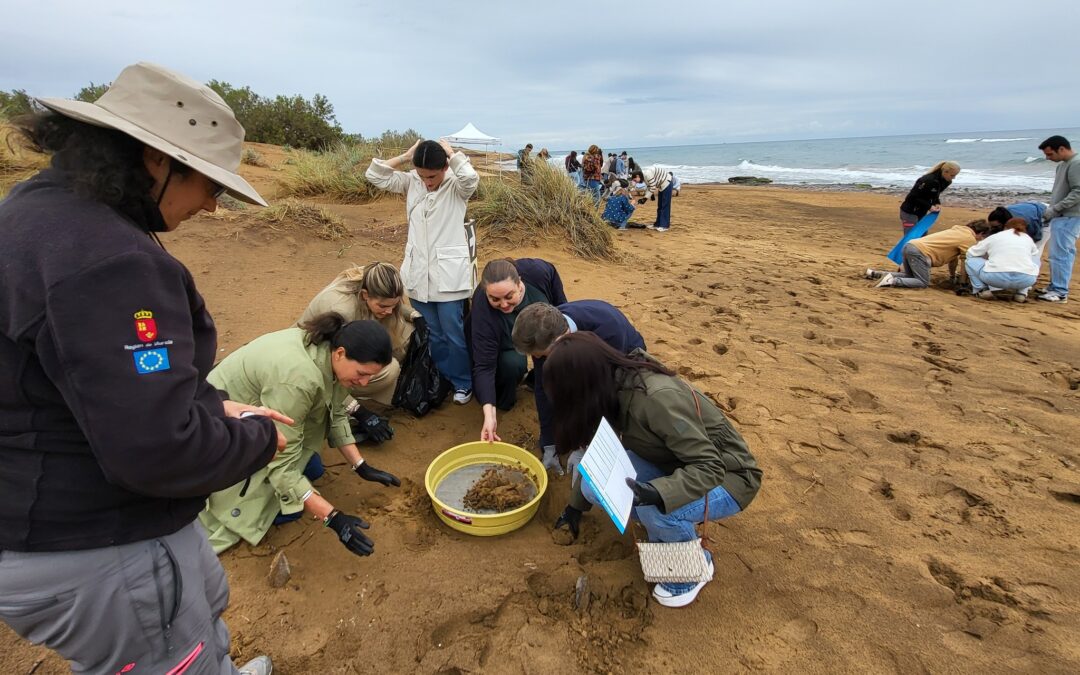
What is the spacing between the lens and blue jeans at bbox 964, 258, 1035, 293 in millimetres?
5461

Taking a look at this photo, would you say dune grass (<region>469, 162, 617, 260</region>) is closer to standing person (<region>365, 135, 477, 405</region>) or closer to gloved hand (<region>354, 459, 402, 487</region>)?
standing person (<region>365, 135, 477, 405</region>)

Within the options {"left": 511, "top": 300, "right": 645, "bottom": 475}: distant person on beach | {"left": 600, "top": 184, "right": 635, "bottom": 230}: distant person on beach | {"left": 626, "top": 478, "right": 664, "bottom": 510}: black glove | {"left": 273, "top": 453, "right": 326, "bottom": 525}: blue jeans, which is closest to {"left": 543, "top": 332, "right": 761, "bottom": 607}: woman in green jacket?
{"left": 626, "top": 478, "right": 664, "bottom": 510}: black glove

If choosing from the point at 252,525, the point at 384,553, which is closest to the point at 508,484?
the point at 384,553

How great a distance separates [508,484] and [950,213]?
13.9 meters

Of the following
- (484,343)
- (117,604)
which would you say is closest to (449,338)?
(484,343)

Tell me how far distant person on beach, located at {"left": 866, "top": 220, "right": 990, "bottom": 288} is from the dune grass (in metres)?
3.42

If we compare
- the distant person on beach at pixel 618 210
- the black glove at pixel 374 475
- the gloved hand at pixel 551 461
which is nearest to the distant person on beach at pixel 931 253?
the distant person on beach at pixel 618 210

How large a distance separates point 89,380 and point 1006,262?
7.26 metres

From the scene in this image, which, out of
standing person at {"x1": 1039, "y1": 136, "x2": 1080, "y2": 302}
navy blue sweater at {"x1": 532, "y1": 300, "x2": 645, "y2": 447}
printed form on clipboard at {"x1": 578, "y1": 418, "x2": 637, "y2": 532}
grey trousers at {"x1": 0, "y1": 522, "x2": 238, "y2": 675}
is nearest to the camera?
grey trousers at {"x1": 0, "y1": 522, "x2": 238, "y2": 675}

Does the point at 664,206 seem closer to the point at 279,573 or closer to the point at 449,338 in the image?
the point at 449,338

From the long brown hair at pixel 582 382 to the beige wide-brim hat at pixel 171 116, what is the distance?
110 cm

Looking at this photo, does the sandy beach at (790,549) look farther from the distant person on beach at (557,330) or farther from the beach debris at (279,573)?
the distant person on beach at (557,330)

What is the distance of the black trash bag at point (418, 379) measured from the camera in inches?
131

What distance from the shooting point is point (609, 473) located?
173 cm
